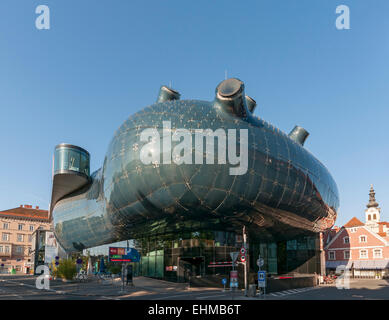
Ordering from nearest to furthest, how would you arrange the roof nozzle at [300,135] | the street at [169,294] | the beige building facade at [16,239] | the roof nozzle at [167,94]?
the street at [169,294] → the roof nozzle at [167,94] → the roof nozzle at [300,135] → the beige building facade at [16,239]

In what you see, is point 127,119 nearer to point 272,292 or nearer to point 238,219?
point 238,219

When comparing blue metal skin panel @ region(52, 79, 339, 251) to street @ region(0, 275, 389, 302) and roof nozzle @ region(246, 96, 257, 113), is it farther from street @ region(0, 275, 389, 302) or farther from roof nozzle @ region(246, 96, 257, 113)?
roof nozzle @ region(246, 96, 257, 113)

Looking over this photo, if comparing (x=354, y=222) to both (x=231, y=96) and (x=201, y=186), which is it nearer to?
(x=231, y=96)

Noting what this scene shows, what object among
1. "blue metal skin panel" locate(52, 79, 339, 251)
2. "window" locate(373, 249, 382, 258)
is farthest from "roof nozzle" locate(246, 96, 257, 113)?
"window" locate(373, 249, 382, 258)

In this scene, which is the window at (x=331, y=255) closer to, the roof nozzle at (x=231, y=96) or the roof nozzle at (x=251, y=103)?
the roof nozzle at (x=251, y=103)

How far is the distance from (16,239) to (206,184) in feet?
273

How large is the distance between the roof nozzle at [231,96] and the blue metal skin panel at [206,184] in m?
0.43

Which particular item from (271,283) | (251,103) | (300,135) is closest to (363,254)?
(300,135)

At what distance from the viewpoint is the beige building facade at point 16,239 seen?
89.1 m

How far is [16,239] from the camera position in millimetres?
Answer: 92312

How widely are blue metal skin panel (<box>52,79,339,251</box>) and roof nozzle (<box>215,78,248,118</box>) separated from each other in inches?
17.1

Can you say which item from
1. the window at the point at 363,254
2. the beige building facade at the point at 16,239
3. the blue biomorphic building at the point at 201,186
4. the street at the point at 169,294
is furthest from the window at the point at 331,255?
the beige building facade at the point at 16,239

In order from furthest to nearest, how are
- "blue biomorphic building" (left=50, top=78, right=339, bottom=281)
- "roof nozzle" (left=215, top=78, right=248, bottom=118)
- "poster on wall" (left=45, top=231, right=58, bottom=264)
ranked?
"poster on wall" (left=45, top=231, right=58, bottom=264) → "roof nozzle" (left=215, top=78, right=248, bottom=118) → "blue biomorphic building" (left=50, top=78, right=339, bottom=281)

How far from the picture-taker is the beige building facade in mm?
89125
